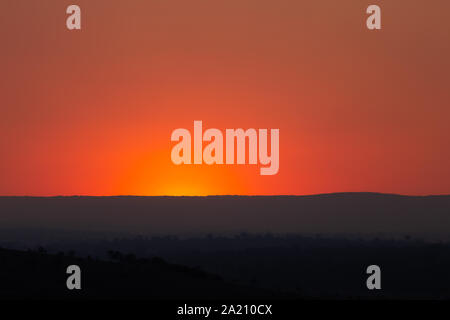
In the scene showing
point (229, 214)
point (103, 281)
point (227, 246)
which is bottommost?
Answer: point (103, 281)

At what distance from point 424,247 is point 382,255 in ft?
20.1

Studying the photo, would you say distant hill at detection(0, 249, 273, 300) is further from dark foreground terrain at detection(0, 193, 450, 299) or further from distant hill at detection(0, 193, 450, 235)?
distant hill at detection(0, 193, 450, 235)

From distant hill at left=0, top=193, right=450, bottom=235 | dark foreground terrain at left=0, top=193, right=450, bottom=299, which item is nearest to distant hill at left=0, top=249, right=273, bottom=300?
dark foreground terrain at left=0, top=193, right=450, bottom=299

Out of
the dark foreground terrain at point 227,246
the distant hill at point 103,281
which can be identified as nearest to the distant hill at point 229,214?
the dark foreground terrain at point 227,246

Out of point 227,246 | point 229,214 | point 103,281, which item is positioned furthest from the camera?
point 229,214

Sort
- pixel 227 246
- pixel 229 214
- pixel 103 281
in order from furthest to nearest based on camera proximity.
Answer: pixel 229 214 < pixel 227 246 < pixel 103 281

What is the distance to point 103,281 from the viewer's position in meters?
29.9

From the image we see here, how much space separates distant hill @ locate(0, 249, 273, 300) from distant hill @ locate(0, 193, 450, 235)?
3495 cm

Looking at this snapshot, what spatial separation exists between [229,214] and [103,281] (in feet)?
162

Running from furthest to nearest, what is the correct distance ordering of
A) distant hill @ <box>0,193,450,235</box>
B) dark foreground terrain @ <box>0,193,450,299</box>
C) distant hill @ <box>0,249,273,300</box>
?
distant hill @ <box>0,193,450,235</box>
dark foreground terrain @ <box>0,193,450,299</box>
distant hill @ <box>0,249,273,300</box>

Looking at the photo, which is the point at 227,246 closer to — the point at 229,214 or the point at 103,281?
the point at 229,214

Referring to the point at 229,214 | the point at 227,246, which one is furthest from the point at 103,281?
the point at 229,214

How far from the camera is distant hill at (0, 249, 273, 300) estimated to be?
28406 mm

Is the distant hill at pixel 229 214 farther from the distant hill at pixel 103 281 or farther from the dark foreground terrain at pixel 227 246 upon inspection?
the distant hill at pixel 103 281
